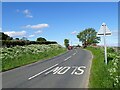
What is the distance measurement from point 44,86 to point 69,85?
4.19 ft

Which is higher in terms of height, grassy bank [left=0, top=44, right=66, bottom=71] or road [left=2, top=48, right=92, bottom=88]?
grassy bank [left=0, top=44, right=66, bottom=71]

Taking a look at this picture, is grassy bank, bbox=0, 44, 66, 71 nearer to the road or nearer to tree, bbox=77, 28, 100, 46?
the road

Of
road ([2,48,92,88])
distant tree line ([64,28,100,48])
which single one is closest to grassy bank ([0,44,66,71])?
road ([2,48,92,88])

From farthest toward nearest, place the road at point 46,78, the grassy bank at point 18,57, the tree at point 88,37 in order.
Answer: the tree at point 88,37, the grassy bank at point 18,57, the road at point 46,78

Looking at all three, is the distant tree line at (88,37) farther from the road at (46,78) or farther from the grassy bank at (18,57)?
the road at (46,78)

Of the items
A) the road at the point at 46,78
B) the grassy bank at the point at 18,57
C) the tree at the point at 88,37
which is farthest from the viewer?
the tree at the point at 88,37

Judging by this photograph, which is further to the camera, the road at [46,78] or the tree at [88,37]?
the tree at [88,37]

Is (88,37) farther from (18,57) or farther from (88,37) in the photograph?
(18,57)

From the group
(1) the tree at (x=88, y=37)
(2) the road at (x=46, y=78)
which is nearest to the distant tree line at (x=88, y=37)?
(1) the tree at (x=88, y=37)

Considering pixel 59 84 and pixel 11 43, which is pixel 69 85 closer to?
pixel 59 84

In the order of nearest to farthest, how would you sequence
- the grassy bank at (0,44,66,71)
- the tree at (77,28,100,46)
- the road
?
the road, the grassy bank at (0,44,66,71), the tree at (77,28,100,46)

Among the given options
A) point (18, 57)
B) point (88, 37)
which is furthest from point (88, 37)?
point (18, 57)

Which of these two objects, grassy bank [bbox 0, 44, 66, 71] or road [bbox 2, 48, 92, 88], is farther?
grassy bank [bbox 0, 44, 66, 71]

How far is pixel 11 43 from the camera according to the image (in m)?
56.6
